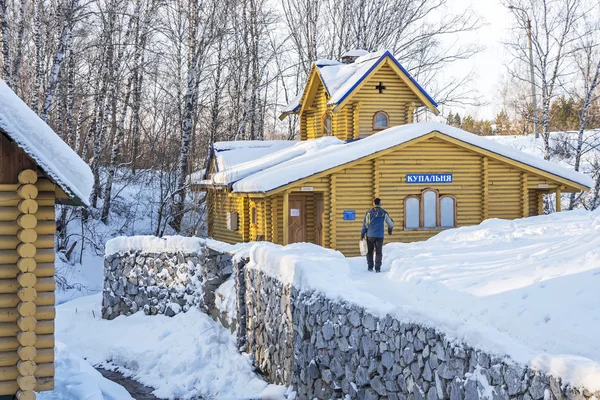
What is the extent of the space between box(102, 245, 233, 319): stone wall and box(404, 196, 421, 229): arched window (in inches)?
301

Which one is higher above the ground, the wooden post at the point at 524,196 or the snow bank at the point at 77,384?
the wooden post at the point at 524,196

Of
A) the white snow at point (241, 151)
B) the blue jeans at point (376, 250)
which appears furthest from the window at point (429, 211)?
the blue jeans at point (376, 250)

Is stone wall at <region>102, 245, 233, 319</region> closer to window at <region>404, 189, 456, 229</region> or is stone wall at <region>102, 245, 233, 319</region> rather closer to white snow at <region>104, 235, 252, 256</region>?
white snow at <region>104, 235, 252, 256</region>

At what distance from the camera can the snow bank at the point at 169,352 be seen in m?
12.7

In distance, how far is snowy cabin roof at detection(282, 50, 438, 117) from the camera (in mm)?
23492

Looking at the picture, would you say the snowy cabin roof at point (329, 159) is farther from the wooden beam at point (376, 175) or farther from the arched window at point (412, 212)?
the arched window at point (412, 212)

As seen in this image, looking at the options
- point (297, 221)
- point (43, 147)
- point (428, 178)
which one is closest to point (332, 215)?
point (297, 221)

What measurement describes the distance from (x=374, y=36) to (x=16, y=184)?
2807cm

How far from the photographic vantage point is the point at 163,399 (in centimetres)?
1241

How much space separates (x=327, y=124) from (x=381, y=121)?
2451 millimetres

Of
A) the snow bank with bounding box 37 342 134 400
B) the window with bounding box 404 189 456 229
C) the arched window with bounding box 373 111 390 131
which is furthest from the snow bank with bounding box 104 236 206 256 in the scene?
the arched window with bounding box 373 111 390 131

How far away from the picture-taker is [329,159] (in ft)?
65.3

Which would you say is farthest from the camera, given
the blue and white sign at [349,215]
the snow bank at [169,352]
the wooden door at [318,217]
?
the wooden door at [318,217]

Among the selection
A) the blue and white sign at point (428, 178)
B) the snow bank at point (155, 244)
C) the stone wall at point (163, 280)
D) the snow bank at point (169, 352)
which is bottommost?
the snow bank at point (169, 352)
